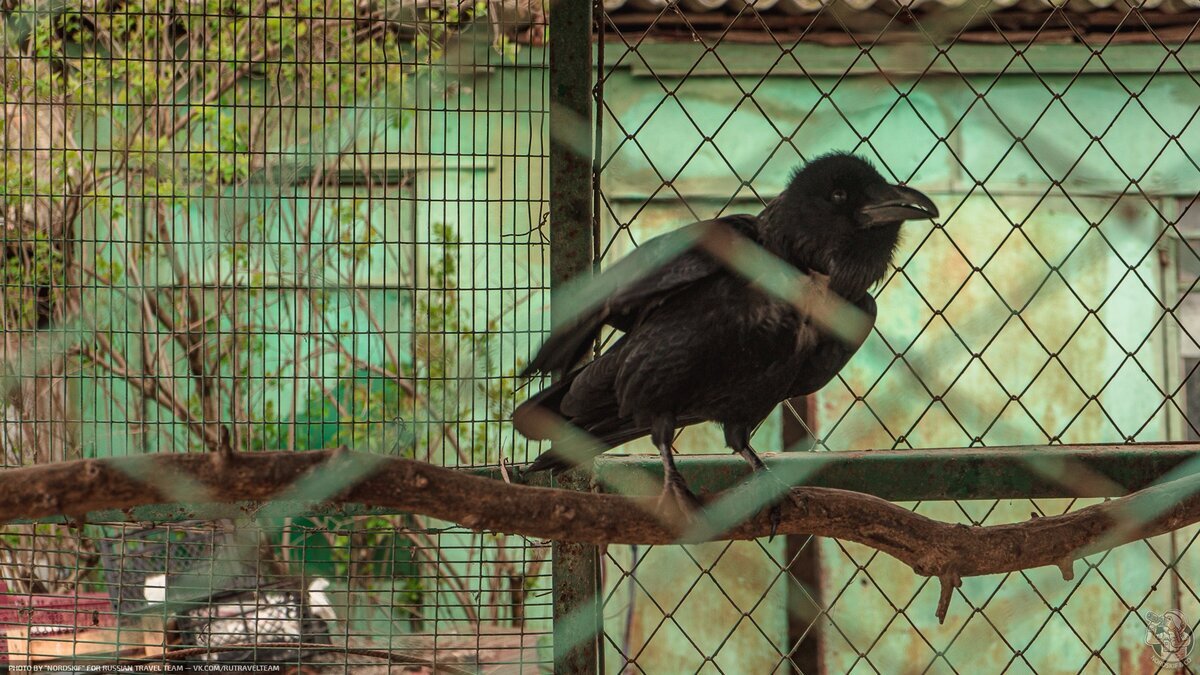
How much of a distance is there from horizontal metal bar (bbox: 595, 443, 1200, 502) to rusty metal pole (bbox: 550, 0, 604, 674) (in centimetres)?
12

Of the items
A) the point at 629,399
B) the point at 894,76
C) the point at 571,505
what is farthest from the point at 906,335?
the point at 571,505

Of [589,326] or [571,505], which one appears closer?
[571,505]

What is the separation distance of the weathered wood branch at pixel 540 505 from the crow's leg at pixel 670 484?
0.06 metres

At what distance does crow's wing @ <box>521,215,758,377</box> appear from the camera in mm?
1914

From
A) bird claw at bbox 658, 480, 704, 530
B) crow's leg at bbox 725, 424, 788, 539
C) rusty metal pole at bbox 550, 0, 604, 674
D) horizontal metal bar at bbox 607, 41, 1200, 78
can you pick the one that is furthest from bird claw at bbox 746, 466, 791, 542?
horizontal metal bar at bbox 607, 41, 1200, 78

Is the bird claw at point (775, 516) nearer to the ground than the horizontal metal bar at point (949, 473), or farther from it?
nearer to the ground

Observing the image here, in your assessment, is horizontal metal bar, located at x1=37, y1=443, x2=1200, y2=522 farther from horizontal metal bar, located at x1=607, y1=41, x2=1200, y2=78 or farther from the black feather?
horizontal metal bar, located at x1=607, y1=41, x2=1200, y2=78

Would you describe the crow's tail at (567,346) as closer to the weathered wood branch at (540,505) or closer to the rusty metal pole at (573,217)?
the rusty metal pole at (573,217)

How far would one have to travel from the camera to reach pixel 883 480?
199 centimetres

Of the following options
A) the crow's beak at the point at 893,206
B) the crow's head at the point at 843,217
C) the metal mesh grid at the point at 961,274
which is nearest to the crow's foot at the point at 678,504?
the crow's head at the point at 843,217

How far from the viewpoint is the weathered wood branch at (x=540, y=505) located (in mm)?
1226

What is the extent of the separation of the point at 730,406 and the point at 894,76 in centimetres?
219

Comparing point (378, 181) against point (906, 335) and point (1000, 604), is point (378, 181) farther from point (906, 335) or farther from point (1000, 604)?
point (1000, 604)

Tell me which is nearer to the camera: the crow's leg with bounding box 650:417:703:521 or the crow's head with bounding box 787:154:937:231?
the crow's leg with bounding box 650:417:703:521
